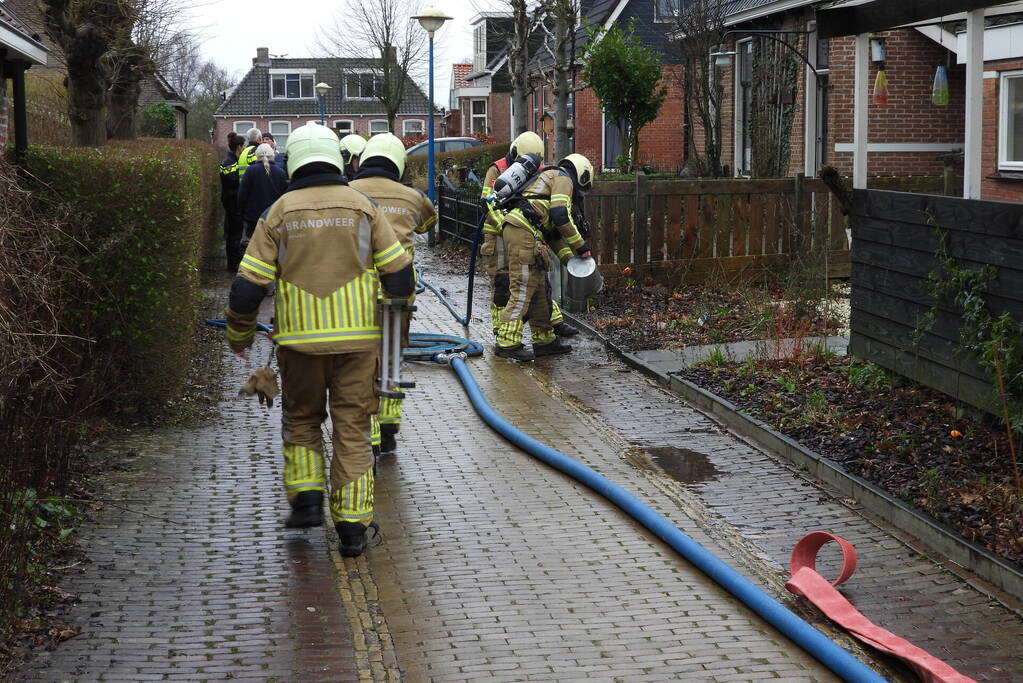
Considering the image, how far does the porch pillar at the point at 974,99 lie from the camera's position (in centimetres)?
770

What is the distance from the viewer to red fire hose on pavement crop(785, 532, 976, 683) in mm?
4465

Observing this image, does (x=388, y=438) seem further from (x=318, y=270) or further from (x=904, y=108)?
(x=904, y=108)

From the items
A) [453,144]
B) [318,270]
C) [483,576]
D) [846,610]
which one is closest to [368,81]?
[453,144]

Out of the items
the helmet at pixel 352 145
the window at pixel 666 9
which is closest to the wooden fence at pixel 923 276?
the helmet at pixel 352 145

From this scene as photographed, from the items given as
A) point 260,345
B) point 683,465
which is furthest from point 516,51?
point 683,465

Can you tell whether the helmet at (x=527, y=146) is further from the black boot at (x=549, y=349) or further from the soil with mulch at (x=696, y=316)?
the soil with mulch at (x=696, y=316)

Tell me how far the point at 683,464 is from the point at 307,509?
106 inches

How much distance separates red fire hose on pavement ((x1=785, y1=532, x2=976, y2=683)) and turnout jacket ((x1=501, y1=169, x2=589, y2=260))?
18.3 ft

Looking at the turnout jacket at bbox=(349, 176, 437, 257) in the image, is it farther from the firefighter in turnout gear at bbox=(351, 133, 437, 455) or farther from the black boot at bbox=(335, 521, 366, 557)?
the black boot at bbox=(335, 521, 366, 557)

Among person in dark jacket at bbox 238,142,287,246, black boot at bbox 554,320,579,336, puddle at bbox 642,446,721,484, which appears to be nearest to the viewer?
puddle at bbox 642,446,721,484

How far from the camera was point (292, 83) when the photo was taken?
7338 cm

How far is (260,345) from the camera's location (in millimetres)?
11703

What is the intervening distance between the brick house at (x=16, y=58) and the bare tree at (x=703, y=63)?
Result: 1465 cm

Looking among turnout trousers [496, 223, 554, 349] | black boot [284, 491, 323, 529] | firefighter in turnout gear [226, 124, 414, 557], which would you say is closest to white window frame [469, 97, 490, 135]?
turnout trousers [496, 223, 554, 349]
